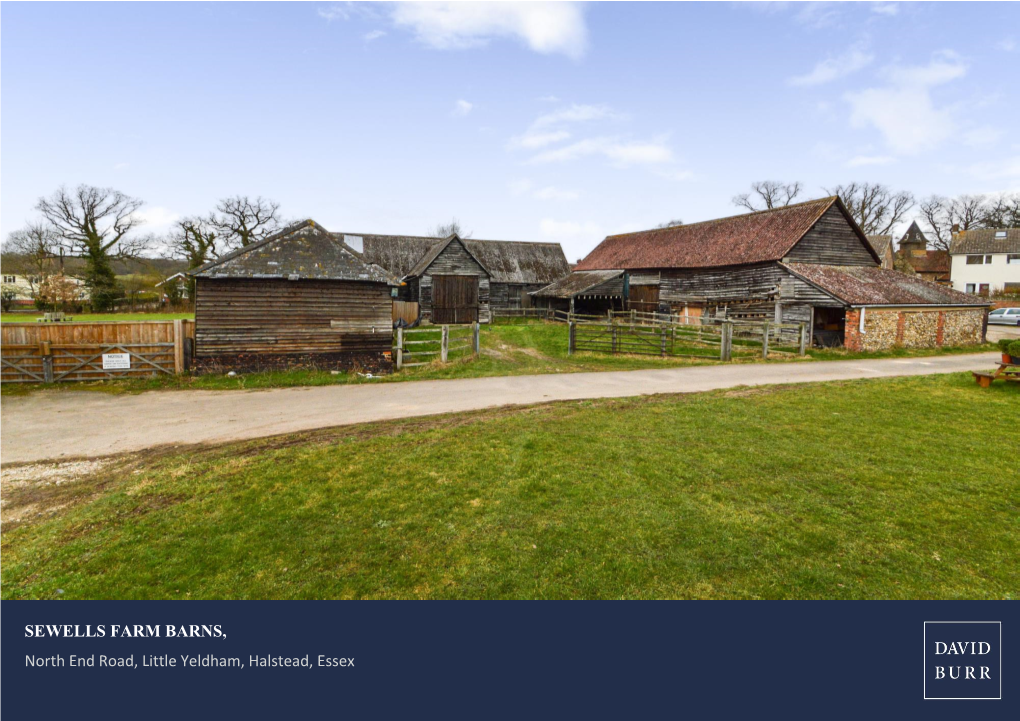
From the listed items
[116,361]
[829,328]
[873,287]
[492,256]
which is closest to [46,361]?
[116,361]

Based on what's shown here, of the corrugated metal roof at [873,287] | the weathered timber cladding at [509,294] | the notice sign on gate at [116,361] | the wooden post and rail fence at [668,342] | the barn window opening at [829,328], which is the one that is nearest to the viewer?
the notice sign on gate at [116,361]

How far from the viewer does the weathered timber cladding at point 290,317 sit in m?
15.7

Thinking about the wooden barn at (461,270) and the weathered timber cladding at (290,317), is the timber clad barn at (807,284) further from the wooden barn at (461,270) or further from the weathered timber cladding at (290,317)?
the weathered timber cladding at (290,317)

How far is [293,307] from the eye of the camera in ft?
53.7

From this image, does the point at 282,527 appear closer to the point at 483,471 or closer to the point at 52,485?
the point at 483,471

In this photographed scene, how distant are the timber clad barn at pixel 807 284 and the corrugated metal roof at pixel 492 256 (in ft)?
22.2

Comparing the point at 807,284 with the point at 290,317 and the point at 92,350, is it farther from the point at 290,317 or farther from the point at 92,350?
the point at 92,350

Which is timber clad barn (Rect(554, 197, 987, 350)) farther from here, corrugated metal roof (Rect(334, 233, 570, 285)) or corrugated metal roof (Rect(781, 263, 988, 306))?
corrugated metal roof (Rect(334, 233, 570, 285))

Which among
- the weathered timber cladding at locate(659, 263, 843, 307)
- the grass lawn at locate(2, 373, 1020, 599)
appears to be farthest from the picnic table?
the weathered timber cladding at locate(659, 263, 843, 307)

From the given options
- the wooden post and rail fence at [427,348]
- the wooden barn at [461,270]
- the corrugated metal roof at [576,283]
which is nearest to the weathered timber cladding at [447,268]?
the wooden barn at [461,270]

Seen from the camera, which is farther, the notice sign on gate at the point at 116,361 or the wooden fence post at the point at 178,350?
the wooden fence post at the point at 178,350

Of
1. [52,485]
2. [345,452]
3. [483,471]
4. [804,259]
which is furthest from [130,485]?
[804,259]

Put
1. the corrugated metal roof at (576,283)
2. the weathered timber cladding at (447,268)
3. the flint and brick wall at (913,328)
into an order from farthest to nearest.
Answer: the corrugated metal roof at (576,283), the weathered timber cladding at (447,268), the flint and brick wall at (913,328)

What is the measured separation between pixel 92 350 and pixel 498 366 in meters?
12.4
